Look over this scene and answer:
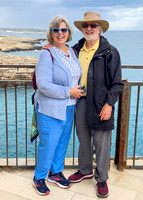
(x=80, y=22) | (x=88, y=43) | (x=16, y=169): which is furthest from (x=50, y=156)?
(x=80, y=22)

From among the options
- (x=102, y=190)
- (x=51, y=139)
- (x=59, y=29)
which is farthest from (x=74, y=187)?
(x=59, y=29)

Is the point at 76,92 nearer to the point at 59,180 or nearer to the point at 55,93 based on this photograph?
the point at 55,93

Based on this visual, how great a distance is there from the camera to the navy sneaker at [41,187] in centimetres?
259

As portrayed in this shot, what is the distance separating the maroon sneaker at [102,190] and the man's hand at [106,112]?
0.74m

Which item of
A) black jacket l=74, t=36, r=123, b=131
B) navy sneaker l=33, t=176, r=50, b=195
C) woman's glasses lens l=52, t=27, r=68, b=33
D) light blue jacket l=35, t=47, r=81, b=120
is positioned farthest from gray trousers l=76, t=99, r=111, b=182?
woman's glasses lens l=52, t=27, r=68, b=33

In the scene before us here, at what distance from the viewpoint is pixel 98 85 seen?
239 cm

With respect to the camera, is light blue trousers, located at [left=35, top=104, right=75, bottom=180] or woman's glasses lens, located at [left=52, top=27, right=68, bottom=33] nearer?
woman's glasses lens, located at [left=52, top=27, right=68, bottom=33]

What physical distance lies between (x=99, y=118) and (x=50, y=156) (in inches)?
24.5

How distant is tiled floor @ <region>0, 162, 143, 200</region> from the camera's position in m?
2.58

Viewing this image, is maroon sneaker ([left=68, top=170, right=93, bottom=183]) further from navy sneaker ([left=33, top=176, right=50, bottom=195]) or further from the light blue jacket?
the light blue jacket

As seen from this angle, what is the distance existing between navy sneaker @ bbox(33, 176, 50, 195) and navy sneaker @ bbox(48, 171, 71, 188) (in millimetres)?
156

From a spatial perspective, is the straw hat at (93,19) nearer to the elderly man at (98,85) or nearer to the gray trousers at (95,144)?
the elderly man at (98,85)

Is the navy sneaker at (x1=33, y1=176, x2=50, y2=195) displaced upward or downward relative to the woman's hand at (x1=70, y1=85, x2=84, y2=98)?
downward

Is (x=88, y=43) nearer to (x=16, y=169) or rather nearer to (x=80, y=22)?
(x=80, y=22)
